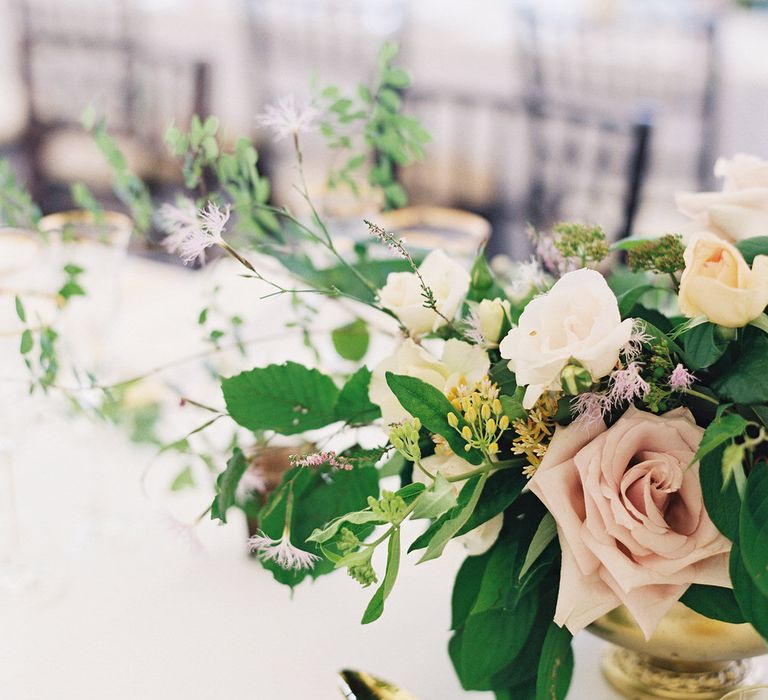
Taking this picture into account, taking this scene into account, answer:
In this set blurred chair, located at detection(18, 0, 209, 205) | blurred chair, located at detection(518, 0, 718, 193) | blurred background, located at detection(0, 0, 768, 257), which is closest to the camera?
blurred background, located at detection(0, 0, 768, 257)

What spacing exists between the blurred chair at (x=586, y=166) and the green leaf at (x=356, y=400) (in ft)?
3.60

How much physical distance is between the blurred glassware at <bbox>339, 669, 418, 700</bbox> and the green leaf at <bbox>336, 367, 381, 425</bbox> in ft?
0.58

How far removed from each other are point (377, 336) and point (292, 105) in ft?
1.76

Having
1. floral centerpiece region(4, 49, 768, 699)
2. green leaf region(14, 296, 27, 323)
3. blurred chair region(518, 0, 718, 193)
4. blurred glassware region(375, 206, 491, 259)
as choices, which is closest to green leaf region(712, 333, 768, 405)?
floral centerpiece region(4, 49, 768, 699)

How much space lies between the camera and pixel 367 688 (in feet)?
2.03

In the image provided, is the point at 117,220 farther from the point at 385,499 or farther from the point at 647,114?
the point at 647,114

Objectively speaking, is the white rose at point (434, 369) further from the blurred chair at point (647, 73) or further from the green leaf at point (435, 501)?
the blurred chair at point (647, 73)

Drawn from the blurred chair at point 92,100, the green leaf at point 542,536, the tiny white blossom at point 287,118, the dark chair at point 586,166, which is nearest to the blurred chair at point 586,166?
the dark chair at point 586,166

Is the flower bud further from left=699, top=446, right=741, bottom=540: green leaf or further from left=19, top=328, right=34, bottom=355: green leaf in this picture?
left=19, top=328, right=34, bottom=355: green leaf

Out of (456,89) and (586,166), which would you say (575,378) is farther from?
(456,89)

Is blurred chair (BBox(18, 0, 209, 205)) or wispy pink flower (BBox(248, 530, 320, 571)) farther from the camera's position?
blurred chair (BBox(18, 0, 209, 205))

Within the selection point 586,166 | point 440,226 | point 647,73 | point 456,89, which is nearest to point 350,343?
point 440,226

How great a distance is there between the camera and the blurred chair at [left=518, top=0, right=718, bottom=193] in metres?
2.33

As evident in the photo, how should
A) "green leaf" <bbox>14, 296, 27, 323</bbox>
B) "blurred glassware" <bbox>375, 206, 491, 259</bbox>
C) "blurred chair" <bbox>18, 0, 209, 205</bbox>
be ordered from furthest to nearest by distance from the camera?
"blurred chair" <bbox>18, 0, 209, 205</bbox>
"blurred glassware" <bbox>375, 206, 491, 259</bbox>
"green leaf" <bbox>14, 296, 27, 323</bbox>
